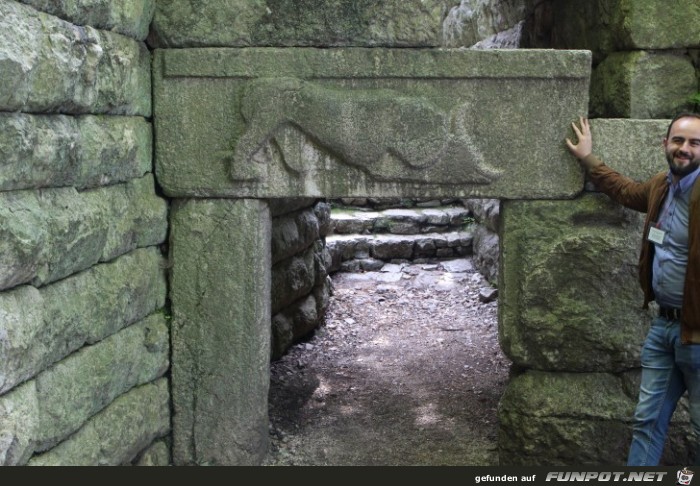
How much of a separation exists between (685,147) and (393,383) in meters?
2.81

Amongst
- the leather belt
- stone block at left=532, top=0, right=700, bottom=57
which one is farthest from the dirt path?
stone block at left=532, top=0, right=700, bottom=57

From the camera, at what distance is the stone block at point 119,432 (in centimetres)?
256

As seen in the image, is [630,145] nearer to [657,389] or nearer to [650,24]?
[650,24]

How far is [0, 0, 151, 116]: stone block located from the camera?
2.11 meters

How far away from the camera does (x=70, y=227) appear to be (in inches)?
98.6

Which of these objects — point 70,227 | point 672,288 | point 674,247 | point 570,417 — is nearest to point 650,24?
point 674,247

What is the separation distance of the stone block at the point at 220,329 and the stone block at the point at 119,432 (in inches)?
5.9

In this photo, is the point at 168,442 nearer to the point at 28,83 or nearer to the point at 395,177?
the point at 395,177

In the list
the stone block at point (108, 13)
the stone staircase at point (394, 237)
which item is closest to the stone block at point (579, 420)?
the stone block at point (108, 13)

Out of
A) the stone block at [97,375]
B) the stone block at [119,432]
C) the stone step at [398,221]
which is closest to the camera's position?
the stone block at [97,375]

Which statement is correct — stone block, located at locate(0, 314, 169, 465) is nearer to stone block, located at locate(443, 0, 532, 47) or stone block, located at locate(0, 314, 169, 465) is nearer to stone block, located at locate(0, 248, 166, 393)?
stone block, located at locate(0, 248, 166, 393)

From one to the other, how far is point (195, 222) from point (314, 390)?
1.86m

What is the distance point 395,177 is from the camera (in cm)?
337

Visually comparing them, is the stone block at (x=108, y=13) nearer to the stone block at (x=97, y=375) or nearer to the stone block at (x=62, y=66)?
the stone block at (x=62, y=66)
